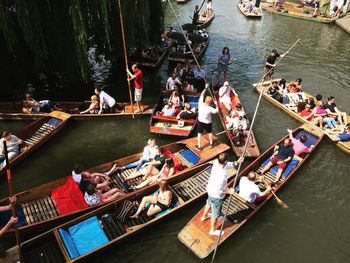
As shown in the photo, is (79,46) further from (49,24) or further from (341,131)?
(341,131)

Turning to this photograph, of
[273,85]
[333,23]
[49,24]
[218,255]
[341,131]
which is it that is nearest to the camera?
[218,255]

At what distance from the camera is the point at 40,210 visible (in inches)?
320

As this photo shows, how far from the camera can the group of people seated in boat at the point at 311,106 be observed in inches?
509

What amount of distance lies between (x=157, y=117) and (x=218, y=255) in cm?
600

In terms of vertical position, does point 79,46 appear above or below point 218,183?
above

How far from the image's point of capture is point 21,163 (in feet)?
34.6

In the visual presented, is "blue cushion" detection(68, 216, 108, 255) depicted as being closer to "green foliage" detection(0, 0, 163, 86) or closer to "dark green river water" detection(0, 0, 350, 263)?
"dark green river water" detection(0, 0, 350, 263)

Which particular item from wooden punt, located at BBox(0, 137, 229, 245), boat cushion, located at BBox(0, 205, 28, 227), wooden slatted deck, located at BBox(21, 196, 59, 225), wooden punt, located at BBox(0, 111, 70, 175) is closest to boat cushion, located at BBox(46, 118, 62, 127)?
wooden punt, located at BBox(0, 111, 70, 175)

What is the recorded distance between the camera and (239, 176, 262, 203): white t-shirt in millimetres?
Answer: 8359

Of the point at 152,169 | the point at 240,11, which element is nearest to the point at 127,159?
the point at 152,169

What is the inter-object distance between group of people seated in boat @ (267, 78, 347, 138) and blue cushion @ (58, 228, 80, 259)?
1030 cm

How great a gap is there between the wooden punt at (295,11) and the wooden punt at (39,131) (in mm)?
26755

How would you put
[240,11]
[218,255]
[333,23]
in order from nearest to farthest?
[218,255], [333,23], [240,11]

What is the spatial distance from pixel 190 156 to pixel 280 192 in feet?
10.1
